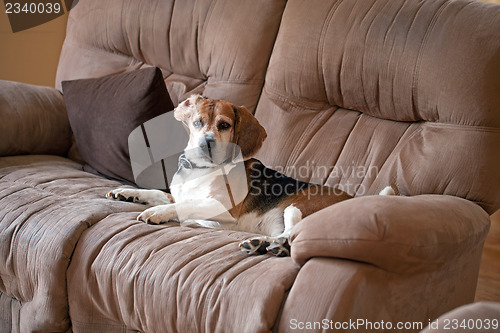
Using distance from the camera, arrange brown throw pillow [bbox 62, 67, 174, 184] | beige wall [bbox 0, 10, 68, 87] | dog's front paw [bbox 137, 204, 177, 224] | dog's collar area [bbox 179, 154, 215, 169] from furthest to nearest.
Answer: beige wall [bbox 0, 10, 68, 87], brown throw pillow [bbox 62, 67, 174, 184], dog's collar area [bbox 179, 154, 215, 169], dog's front paw [bbox 137, 204, 177, 224]

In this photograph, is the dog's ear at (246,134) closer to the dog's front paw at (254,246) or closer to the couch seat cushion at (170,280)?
the couch seat cushion at (170,280)

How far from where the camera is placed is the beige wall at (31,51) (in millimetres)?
3893

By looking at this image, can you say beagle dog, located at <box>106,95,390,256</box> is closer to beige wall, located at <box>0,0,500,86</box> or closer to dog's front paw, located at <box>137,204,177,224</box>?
dog's front paw, located at <box>137,204,177,224</box>

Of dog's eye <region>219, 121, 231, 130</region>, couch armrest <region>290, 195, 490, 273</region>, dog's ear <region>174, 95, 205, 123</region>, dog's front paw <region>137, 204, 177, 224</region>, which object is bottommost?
dog's front paw <region>137, 204, 177, 224</region>

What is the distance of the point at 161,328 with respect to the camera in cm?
156

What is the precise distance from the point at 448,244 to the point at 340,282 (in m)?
0.35

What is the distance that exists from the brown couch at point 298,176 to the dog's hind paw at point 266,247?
37mm

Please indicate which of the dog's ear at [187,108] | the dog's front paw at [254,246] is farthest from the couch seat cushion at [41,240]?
the dog's front paw at [254,246]

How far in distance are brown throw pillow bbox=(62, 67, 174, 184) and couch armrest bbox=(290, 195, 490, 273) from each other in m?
1.28

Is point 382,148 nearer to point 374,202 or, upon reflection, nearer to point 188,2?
point 374,202

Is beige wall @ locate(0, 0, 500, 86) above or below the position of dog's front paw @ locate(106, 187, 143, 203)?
above

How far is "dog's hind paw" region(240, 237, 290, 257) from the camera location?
5.39ft

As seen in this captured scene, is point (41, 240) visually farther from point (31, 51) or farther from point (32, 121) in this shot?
point (31, 51)

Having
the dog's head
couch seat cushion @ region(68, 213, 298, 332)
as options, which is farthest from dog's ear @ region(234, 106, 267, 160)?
couch seat cushion @ region(68, 213, 298, 332)
